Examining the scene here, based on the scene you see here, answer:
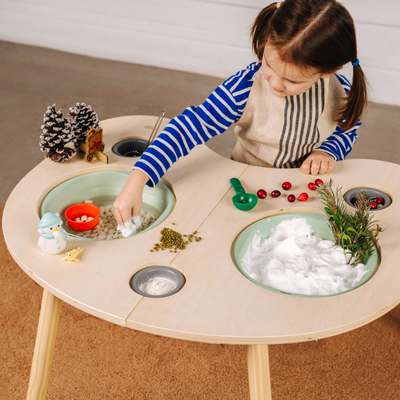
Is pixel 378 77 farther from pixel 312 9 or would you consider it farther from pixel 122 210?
pixel 122 210

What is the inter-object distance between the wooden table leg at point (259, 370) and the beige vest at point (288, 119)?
603mm

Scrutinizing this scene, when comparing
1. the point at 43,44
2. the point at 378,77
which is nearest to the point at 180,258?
the point at 378,77

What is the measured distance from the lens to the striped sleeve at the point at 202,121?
1.16 metres

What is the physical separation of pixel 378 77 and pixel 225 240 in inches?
87.6

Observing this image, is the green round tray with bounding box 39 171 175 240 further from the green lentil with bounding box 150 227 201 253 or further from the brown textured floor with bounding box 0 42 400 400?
the brown textured floor with bounding box 0 42 400 400

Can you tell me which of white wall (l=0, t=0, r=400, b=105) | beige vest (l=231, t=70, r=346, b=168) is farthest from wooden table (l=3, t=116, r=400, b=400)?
white wall (l=0, t=0, r=400, b=105)

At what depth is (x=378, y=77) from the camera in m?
2.83

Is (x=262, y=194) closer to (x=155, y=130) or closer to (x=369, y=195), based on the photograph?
(x=369, y=195)

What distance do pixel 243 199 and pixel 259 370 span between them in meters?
0.38

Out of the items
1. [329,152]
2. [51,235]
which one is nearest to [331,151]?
[329,152]

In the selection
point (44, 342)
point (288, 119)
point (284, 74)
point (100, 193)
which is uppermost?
point (284, 74)

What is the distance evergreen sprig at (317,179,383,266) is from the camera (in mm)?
977

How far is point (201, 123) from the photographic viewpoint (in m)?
1.22

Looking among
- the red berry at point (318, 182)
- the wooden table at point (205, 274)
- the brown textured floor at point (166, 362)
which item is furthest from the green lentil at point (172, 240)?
the brown textured floor at point (166, 362)
